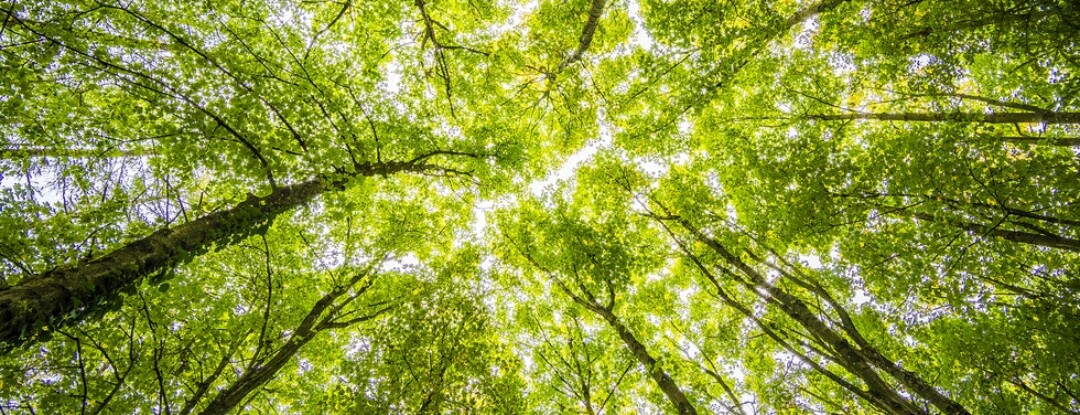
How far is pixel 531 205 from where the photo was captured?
1281 centimetres

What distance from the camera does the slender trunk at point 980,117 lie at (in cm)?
578

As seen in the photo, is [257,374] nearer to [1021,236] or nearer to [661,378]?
[661,378]

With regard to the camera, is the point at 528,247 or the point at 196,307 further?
the point at 528,247

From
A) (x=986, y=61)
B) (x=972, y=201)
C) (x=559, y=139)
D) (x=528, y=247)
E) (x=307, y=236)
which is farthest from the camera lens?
(x=559, y=139)

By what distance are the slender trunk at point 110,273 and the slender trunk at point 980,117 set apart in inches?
368

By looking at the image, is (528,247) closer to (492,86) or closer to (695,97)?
(492,86)

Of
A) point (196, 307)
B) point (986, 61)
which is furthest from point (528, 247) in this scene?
point (986, 61)

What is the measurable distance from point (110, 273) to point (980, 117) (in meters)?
10.8

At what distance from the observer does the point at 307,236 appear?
33.3 ft

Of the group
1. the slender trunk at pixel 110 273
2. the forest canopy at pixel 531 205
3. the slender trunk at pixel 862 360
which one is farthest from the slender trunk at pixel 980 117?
the slender trunk at pixel 110 273

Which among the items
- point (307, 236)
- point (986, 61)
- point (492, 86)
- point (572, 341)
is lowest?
point (572, 341)

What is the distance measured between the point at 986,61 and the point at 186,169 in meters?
15.9

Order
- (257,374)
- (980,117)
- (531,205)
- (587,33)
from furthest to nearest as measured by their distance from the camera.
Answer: (531,205) < (587,33) < (257,374) < (980,117)

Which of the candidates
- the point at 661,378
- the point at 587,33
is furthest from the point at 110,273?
the point at 587,33
